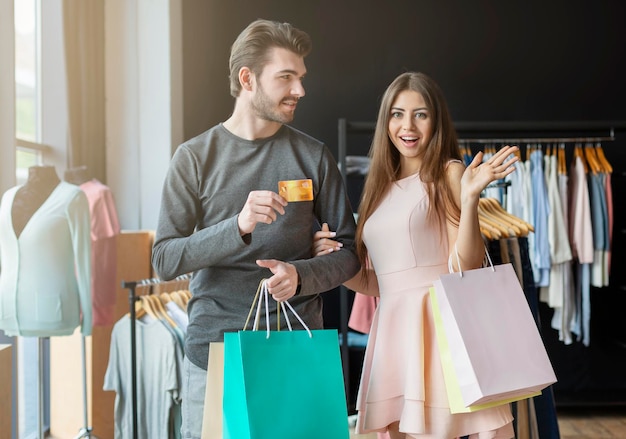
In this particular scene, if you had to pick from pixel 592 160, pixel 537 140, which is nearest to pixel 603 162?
pixel 592 160

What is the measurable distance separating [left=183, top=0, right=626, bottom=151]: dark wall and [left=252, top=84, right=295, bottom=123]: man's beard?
357 cm

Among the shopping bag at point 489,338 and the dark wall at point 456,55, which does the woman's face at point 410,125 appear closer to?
the shopping bag at point 489,338

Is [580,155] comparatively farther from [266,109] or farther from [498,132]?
[266,109]

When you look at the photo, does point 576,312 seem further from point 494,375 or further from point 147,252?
point 494,375

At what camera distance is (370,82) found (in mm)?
5203

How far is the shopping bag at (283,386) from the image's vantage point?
1361 millimetres

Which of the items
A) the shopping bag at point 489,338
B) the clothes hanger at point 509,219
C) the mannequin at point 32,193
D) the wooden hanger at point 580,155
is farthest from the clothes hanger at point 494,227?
the wooden hanger at point 580,155

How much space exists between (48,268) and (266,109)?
4.58ft

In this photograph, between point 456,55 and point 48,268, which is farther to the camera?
point 456,55

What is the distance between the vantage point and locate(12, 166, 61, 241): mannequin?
234cm

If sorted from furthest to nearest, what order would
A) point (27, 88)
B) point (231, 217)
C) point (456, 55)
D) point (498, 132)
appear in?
point (456, 55), point (498, 132), point (27, 88), point (231, 217)

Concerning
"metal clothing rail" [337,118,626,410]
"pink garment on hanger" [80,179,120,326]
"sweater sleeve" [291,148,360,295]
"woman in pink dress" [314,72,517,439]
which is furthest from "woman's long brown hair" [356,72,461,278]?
"metal clothing rail" [337,118,626,410]

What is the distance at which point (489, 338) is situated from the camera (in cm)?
→ 158

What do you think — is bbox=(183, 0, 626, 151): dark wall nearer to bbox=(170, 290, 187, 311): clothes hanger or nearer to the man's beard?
bbox=(170, 290, 187, 311): clothes hanger
